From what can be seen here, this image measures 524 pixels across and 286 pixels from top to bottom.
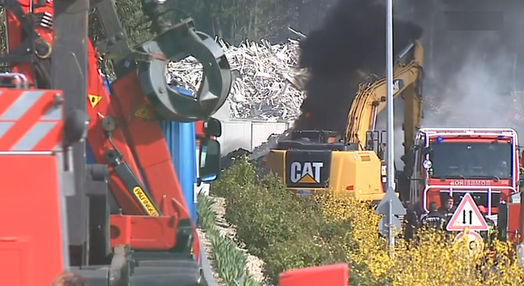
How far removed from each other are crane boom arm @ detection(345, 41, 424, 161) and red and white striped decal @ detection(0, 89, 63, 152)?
20.7 metres

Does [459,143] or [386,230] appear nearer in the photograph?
[386,230]

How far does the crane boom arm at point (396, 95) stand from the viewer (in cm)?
2562

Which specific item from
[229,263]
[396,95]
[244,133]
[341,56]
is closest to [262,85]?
[244,133]

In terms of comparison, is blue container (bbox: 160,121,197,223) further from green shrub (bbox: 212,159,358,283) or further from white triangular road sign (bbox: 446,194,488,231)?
white triangular road sign (bbox: 446,194,488,231)

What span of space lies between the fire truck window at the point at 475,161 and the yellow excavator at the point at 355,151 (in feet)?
7.08

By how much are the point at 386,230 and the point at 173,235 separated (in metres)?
7.73

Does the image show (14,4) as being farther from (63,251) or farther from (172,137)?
(63,251)

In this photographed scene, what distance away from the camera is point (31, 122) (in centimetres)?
440

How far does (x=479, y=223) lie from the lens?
13.1 m

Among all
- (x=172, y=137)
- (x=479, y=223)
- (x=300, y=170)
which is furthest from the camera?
(x=300, y=170)

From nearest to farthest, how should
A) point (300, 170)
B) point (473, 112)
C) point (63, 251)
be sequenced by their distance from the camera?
point (63, 251) < point (300, 170) < point (473, 112)

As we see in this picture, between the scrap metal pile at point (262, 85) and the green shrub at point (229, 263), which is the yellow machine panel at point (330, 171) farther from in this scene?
the scrap metal pile at point (262, 85)

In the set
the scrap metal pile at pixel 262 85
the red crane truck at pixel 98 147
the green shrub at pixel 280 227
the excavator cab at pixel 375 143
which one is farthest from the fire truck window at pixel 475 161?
the scrap metal pile at pixel 262 85

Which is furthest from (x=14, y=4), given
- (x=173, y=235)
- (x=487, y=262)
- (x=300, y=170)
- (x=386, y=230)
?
(x=300, y=170)
